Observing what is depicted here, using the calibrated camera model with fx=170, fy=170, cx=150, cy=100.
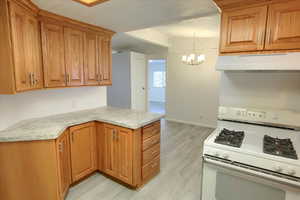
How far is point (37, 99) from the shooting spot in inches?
93.7

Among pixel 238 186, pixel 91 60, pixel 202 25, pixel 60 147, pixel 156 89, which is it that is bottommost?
pixel 238 186

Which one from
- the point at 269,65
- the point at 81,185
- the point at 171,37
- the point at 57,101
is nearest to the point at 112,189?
the point at 81,185

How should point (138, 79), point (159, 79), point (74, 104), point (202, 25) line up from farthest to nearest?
1. point (159, 79)
2. point (138, 79)
3. point (202, 25)
4. point (74, 104)

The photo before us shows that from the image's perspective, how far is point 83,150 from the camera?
2.32 m

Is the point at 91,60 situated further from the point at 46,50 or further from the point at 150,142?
the point at 150,142

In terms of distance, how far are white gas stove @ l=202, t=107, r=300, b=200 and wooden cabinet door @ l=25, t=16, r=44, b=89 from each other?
2024 millimetres

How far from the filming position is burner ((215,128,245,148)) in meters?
1.58

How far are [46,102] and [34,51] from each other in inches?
31.6

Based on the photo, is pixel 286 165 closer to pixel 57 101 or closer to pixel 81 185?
A: pixel 81 185

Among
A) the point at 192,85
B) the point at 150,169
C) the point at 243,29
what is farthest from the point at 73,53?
the point at 192,85

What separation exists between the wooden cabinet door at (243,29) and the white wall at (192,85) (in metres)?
3.12

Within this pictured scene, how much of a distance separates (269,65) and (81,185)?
2624 millimetres

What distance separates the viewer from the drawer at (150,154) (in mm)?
2297

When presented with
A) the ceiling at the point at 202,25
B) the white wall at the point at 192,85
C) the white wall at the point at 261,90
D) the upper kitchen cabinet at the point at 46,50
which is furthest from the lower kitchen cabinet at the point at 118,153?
the white wall at the point at 192,85
